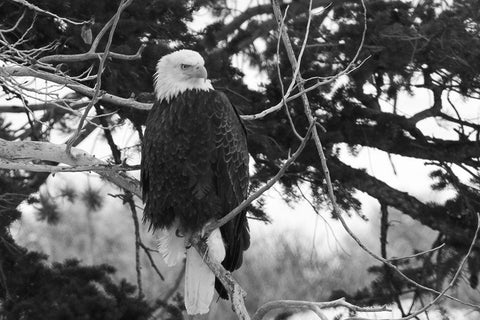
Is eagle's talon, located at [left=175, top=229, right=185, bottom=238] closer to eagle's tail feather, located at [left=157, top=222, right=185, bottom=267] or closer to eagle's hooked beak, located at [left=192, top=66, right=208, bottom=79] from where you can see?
eagle's tail feather, located at [left=157, top=222, right=185, bottom=267]

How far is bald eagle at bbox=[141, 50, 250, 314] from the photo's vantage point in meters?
4.67

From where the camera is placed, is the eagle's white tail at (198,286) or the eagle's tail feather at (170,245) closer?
the eagle's white tail at (198,286)

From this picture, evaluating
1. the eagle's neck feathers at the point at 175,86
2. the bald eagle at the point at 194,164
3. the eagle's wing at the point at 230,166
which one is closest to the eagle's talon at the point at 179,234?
the bald eagle at the point at 194,164

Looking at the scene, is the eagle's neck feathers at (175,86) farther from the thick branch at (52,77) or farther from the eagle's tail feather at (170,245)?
the eagle's tail feather at (170,245)

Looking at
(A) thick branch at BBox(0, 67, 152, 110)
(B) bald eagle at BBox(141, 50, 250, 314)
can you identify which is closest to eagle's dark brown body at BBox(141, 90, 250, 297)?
(B) bald eagle at BBox(141, 50, 250, 314)

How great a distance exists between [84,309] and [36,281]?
544 mm

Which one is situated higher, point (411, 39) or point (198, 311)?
point (411, 39)

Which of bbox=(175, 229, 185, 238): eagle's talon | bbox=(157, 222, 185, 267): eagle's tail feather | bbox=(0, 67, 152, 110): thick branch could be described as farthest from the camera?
bbox=(157, 222, 185, 267): eagle's tail feather

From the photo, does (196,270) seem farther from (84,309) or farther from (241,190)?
(84,309)

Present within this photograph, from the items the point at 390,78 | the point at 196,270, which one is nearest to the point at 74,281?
the point at 196,270

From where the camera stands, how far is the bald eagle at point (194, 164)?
467 centimetres

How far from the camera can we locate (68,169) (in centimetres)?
414

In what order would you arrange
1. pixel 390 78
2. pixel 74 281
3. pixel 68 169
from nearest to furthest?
pixel 68 169 → pixel 390 78 → pixel 74 281

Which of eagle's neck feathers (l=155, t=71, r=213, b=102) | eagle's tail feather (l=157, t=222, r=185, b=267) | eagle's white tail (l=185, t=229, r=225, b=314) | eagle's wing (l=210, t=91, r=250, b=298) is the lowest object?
eagle's white tail (l=185, t=229, r=225, b=314)
